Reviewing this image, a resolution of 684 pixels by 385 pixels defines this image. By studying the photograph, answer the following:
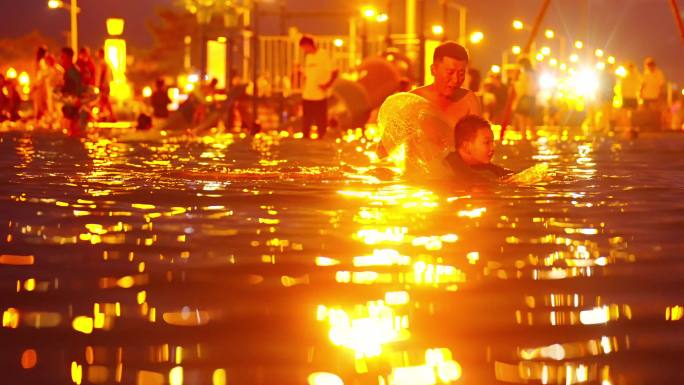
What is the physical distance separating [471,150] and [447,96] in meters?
0.74

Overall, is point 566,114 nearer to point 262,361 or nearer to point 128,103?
point 128,103

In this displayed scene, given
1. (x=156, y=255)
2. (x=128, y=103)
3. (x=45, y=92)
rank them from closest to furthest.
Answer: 1. (x=156, y=255)
2. (x=45, y=92)
3. (x=128, y=103)

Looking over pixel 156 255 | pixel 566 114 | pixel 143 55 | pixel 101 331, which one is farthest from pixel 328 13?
pixel 143 55

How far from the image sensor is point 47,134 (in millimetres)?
27531

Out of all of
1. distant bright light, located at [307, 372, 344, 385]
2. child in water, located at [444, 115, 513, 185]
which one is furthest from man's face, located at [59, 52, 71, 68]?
distant bright light, located at [307, 372, 344, 385]

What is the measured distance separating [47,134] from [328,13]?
1003 cm

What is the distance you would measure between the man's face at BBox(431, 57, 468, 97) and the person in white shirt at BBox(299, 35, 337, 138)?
43.2 feet

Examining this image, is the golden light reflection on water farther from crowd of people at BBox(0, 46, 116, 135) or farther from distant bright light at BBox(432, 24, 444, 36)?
distant bright light at BBox(432, 24, 444, 36)

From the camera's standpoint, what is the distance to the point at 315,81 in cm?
2647

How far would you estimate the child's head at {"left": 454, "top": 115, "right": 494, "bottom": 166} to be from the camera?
1237 centimetres

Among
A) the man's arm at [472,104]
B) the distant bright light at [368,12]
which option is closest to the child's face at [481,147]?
the man's arm at [472,104]

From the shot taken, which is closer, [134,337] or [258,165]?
[134,337]

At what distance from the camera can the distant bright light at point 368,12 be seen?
35.9 meters

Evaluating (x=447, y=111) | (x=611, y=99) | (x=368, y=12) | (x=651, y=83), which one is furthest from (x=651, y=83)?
(x=447, y=111)
